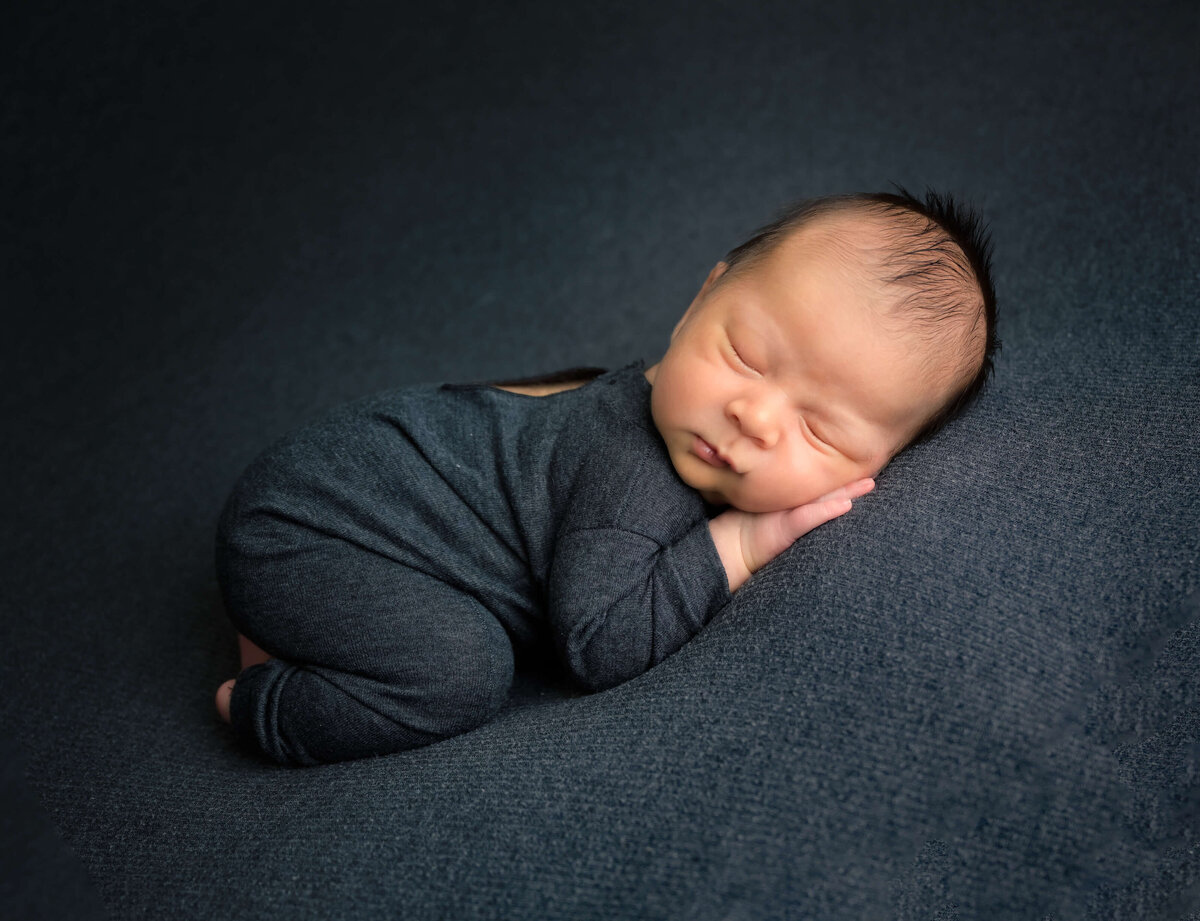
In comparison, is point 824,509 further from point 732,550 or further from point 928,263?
point 928,263

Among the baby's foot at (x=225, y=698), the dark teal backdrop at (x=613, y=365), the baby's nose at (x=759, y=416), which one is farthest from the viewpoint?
the baby's foot at (x=225, y=698)

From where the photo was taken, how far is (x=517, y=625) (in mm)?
1176

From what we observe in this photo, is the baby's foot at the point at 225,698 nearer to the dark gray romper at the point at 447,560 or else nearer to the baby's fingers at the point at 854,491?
the dark gray romper at the point at 447,560

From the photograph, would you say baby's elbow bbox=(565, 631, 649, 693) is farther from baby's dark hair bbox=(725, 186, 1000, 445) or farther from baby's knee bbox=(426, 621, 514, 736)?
baby's dark hair bbox=(725, 186, 1000, 445)

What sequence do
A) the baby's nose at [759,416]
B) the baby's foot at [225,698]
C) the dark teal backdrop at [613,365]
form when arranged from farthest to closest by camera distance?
the baby's foot at [225,698] → the baby's nose at [759,416] → the dark teal backdrop at [613,365]

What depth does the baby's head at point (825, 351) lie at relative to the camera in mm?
1002

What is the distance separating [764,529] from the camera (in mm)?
1078

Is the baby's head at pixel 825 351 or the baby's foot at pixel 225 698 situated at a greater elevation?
the baby's head at pixel 825 351

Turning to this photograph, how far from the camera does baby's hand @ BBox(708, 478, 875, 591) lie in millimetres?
1048

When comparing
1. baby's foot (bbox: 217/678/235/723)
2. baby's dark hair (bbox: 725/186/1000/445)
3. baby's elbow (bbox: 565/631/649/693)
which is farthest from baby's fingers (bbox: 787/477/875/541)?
baby's foot (bbox: 217/678/235/723)

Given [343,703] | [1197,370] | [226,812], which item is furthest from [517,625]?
[1197,370]

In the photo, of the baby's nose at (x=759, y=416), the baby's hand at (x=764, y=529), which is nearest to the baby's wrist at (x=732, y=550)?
the baby's hand at (x=764, y=529)

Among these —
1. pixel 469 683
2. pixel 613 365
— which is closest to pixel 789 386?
pixel 469 683

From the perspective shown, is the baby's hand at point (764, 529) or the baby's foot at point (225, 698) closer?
the baby's hand at point (764, 529)
